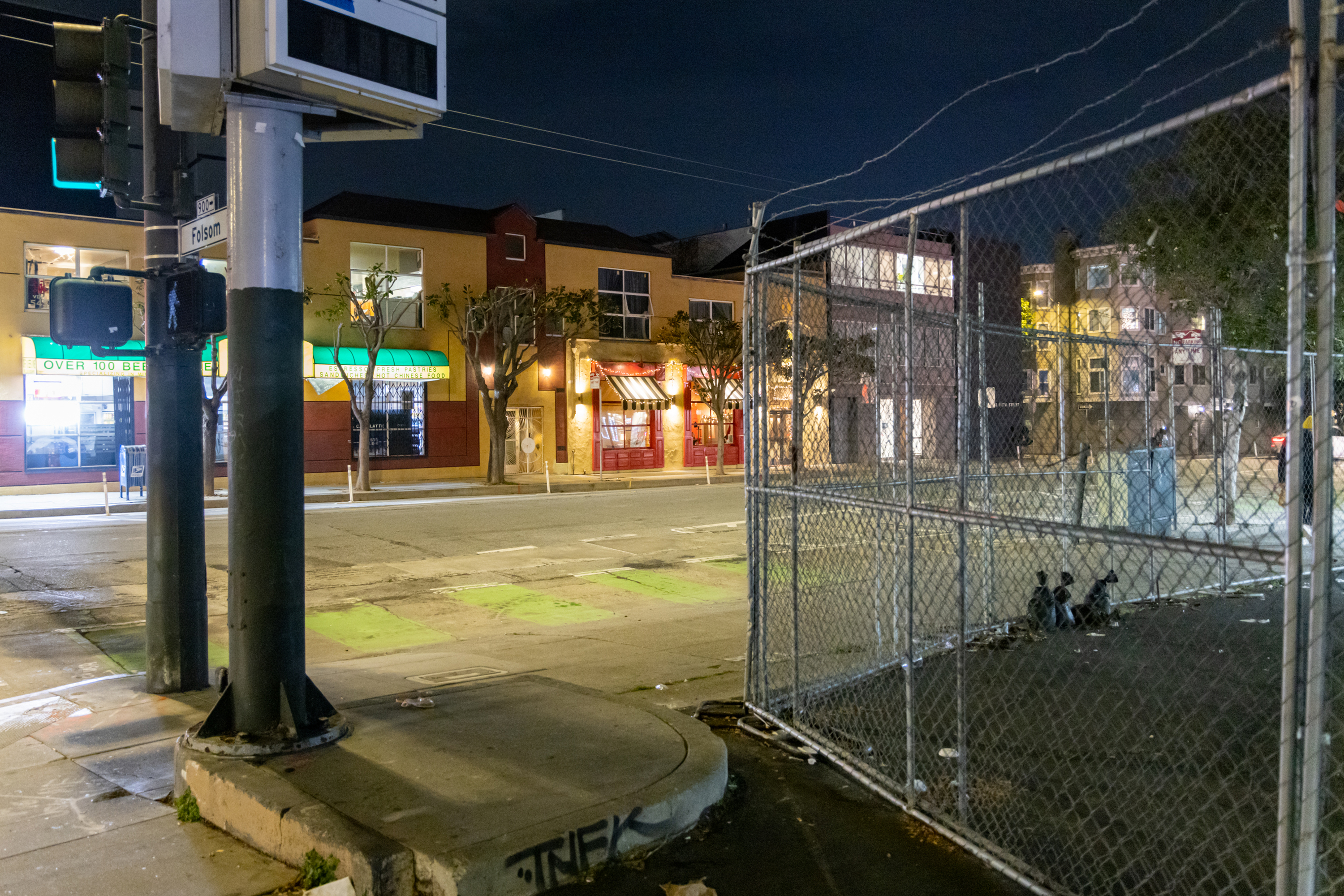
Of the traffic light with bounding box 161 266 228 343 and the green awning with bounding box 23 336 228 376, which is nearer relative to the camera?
the traffic light with bounding box 161 266 228 343

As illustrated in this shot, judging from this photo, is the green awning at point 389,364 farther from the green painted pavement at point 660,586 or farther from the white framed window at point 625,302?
the green painted pavement at point 660,586

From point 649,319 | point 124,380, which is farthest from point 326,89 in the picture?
point 649,319

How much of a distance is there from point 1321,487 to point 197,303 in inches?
242

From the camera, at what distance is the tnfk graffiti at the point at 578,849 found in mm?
4008

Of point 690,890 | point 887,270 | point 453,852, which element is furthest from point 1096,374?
point 887,270

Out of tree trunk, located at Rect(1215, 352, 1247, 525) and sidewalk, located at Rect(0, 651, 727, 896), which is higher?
tree trunk, located at Rect(1215, 352, 1247, 525)

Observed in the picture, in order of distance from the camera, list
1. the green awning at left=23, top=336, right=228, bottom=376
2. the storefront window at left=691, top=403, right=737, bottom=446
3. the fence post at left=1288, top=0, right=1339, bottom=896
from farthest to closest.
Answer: the storefront window at left=691, top=403, right=737, bottom=446, the green awning at left=23, top=336, right=228, bottom=376, the fence post at left=1288, top=0, right=1339, bottom=896

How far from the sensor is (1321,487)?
101 inches

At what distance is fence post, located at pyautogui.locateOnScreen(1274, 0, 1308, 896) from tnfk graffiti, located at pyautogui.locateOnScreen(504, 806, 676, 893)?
8.02ft

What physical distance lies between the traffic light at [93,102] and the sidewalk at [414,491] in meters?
13.5

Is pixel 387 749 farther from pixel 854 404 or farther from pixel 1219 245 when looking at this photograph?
pixel 1219 245

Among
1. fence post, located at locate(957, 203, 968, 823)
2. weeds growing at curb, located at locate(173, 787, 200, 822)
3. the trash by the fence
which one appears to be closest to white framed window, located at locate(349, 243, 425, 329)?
weeds growing at curb, located at locate(173, 787, 200, 822)

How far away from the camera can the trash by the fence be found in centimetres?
400

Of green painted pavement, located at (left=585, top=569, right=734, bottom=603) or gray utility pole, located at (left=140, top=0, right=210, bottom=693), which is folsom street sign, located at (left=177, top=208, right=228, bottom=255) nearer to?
gray utility pole, located at (left=140, top=0, right=210, bottom=693)
